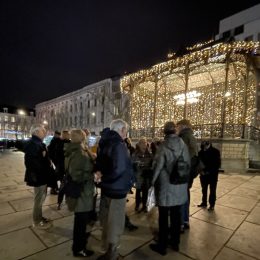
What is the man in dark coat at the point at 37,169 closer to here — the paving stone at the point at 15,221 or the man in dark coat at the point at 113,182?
the paving stone at the point at 15,221

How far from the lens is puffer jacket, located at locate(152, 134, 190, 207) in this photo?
299 centimetres

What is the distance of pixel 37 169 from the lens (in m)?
3.74

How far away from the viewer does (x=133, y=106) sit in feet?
61.0

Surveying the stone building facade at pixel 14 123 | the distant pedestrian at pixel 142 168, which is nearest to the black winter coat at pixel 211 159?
the distant pedestrian at pixel 142 168

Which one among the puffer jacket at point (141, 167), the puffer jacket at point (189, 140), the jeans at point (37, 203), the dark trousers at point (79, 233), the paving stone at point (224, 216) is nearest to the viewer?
the dark trousers at point (79, 233)

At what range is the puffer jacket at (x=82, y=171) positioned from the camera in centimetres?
280

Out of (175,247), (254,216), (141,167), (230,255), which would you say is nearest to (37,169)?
(141,167)

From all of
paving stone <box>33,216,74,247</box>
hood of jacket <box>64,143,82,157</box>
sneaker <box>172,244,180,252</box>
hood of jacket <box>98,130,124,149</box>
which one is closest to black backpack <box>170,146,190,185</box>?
hood of jacket <box>98,130,124,149</box>

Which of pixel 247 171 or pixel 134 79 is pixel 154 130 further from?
pixel 247 171

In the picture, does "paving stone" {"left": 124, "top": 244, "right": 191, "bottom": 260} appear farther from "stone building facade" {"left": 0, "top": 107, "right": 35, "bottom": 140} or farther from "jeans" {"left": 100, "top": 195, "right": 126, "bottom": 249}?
"stone building facade" {"left": 0, "top": 107, "right": 35, "bottom": 140}

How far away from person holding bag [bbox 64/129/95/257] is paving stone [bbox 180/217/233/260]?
1573 mm

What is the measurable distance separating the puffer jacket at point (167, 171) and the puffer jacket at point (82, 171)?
985 mm

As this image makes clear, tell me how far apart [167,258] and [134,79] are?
14.1 metres

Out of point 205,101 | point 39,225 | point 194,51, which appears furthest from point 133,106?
point 39,225
